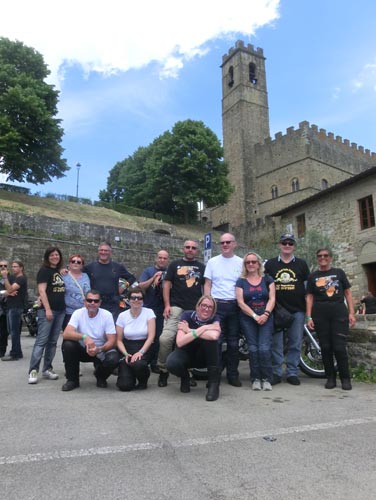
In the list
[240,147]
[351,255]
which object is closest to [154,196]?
[240,147]

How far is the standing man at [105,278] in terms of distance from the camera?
606 centimetres

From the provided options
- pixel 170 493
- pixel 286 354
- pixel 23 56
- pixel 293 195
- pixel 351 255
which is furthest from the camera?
pixel 293 195

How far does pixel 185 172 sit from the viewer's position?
37625mm

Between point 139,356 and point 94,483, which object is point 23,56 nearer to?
point 139,356

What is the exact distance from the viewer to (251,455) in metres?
2.89

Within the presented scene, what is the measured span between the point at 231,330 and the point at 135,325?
128cm

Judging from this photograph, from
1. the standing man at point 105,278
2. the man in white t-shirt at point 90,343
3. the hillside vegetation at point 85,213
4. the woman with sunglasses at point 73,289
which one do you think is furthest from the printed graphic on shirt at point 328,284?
the hillside vegetation at point 85,213

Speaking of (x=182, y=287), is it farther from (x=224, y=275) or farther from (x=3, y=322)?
(x=3, y=322)

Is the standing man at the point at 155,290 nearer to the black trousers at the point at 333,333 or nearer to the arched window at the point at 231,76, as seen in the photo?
the black trousers at the point at 333,333

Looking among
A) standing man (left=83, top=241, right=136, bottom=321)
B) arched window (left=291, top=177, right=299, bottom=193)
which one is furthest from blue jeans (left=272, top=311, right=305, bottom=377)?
arched window (left=291, top=177, right=299, bottom=193)

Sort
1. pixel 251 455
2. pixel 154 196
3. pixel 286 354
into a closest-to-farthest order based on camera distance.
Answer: pixel 251 455 < pixel 286 354 < pixel 154 196

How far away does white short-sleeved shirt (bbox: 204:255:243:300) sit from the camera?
5.41 m

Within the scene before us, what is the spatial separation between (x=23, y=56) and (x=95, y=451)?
3592 cm

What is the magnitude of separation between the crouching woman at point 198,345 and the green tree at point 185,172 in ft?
109
